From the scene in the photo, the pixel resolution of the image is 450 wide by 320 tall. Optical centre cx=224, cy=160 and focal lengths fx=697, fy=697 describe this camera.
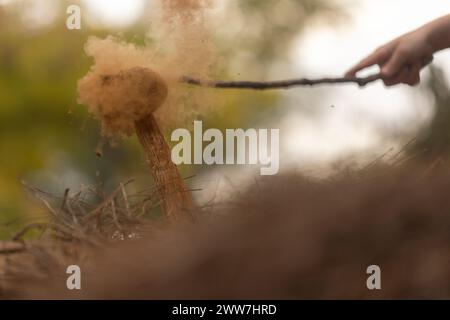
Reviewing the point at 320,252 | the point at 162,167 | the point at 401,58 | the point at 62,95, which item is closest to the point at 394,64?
the point at 401,58

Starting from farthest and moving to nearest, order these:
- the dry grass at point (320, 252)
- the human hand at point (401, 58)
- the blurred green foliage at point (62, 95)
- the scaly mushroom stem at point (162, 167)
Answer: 1. the blurred green foliage at point (62, 95)
2. the human hand at point (401, 58)
3. the scaly mushroom stem at point (162, 167)
4. the dry grass at point (320, 252)

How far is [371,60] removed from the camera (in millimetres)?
1185

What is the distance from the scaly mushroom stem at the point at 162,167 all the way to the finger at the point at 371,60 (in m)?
0.34

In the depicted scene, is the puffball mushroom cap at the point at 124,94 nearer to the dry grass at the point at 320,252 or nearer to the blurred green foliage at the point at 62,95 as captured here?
the blurred green foliage at the point at 62,95

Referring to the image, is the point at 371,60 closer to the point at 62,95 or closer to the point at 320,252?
the point at 320,252

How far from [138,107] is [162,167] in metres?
0.10

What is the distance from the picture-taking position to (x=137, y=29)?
1.71 m

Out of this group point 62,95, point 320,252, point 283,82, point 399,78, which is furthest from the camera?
point 62,95

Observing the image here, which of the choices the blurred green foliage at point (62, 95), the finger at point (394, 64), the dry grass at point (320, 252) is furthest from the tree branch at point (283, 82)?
the dry grass at point (320, 252)

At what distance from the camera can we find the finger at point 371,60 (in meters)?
1.18

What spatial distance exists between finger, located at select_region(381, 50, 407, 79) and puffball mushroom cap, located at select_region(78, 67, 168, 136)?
1.22 ft

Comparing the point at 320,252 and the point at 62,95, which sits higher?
the point at 62,95

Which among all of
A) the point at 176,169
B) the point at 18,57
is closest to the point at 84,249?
the point at 176,169
